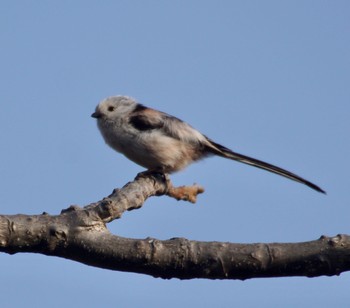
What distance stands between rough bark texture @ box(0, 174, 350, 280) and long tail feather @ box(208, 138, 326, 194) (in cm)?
238

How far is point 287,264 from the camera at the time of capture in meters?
2.44

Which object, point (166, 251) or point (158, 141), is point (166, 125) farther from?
point (166, 251)

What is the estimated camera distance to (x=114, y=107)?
732 cm

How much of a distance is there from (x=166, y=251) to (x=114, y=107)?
4906 mm

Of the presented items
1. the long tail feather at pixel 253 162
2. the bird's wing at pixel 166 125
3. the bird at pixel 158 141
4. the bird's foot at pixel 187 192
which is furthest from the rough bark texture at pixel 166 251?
the bird's wing at pixel 166 125

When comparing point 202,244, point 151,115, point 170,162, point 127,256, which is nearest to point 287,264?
point 202,244

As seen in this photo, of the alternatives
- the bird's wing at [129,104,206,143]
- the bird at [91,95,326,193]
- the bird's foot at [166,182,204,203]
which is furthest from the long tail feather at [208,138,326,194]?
the bird's foot at [166,182,204,203]

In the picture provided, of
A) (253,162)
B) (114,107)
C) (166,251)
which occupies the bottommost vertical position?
(166,251)

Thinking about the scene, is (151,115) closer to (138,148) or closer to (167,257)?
(138,148)

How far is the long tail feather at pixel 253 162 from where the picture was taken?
17.4ft

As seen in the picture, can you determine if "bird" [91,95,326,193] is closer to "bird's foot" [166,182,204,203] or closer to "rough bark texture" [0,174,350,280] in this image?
"bird's foot" [166,182,204,203]

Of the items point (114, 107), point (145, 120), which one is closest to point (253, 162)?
point (145, 120)

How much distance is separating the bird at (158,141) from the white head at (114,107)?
0.7 inches

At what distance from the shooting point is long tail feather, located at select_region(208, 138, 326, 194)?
208 inches
